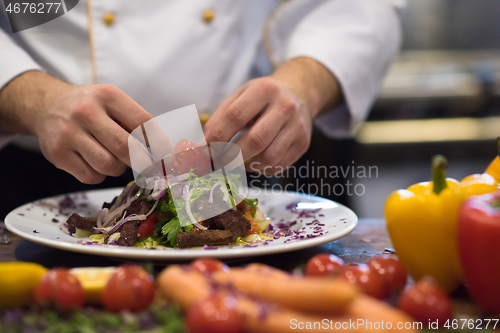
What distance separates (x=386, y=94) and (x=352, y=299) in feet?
16.2

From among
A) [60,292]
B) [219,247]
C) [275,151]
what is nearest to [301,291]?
[60,292]

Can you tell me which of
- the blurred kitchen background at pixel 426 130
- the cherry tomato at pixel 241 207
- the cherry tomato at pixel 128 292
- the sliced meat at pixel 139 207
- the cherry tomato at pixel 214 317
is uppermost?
the cherry tomato at pixel 214 317

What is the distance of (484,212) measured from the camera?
98cm

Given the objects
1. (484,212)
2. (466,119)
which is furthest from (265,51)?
(466,119)

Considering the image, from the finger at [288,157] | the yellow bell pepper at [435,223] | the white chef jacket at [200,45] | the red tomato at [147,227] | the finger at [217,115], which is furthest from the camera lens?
the white chef jacket at [200,45]

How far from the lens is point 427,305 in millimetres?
901

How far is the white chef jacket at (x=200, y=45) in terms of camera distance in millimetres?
2215

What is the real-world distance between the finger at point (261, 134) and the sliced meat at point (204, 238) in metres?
0.37

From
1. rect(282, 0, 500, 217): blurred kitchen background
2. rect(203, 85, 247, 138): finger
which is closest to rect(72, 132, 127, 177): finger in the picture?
rect(203, 85, 247, 138): finger

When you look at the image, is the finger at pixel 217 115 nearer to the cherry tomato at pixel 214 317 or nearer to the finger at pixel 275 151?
the finger at pixel 275 151

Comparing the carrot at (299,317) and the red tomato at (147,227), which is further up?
the carrot at (299,317)

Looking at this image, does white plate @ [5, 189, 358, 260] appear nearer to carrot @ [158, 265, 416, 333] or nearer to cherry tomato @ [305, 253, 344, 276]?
cherry tomato @ [305, 253, 344, 276]

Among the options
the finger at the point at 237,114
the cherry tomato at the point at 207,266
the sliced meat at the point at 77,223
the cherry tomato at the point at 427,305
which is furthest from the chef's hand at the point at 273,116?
the cherry tomato at the point at 427,305

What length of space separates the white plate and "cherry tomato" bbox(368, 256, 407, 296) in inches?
10.1
